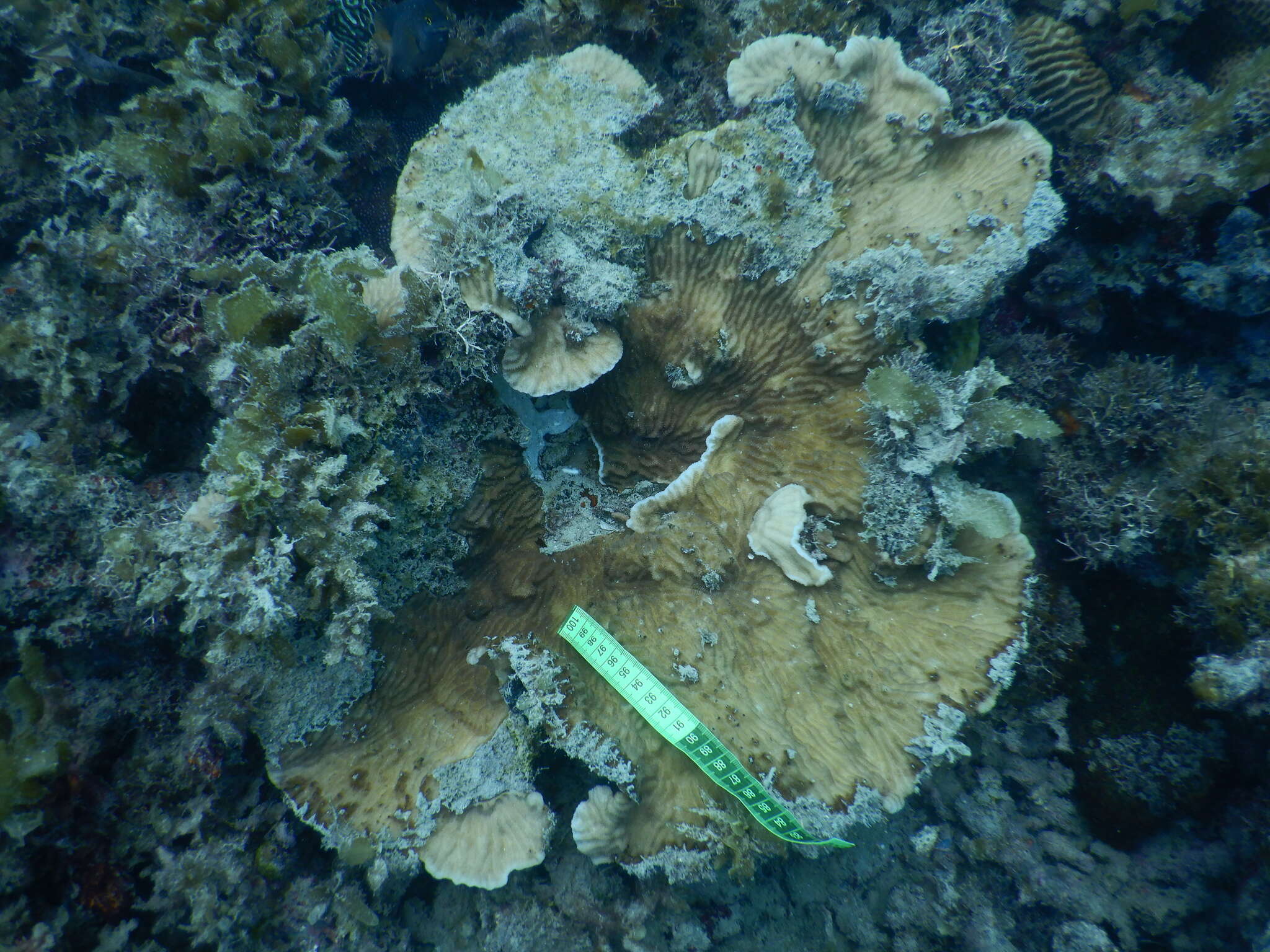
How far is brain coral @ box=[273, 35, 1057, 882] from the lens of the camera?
2445 millimetres

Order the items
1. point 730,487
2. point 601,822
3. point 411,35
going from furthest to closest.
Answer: point 411,35 → point 730,487 → point 601,822

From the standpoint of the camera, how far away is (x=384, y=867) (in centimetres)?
248

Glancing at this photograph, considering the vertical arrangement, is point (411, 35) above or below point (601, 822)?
above

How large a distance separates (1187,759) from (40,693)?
5293 millimetres

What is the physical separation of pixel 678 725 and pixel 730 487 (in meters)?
1.19

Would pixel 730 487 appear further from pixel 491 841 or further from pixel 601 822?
pixel 491 841

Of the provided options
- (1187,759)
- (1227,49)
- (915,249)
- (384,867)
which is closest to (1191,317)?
(1227,49)

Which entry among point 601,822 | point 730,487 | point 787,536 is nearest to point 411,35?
point 730,487

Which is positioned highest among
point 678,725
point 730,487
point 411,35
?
point 411,35

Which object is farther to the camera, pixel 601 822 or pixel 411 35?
pixel 411 35

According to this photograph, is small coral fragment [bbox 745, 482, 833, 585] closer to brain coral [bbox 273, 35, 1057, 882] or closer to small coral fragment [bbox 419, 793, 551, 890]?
brain coral [bbox 273, 35, 1057, 882]

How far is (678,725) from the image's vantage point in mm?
2500

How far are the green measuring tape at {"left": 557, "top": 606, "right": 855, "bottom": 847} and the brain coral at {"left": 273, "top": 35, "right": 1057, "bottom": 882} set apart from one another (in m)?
0.07

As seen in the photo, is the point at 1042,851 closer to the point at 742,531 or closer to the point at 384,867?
the point at 742,531
